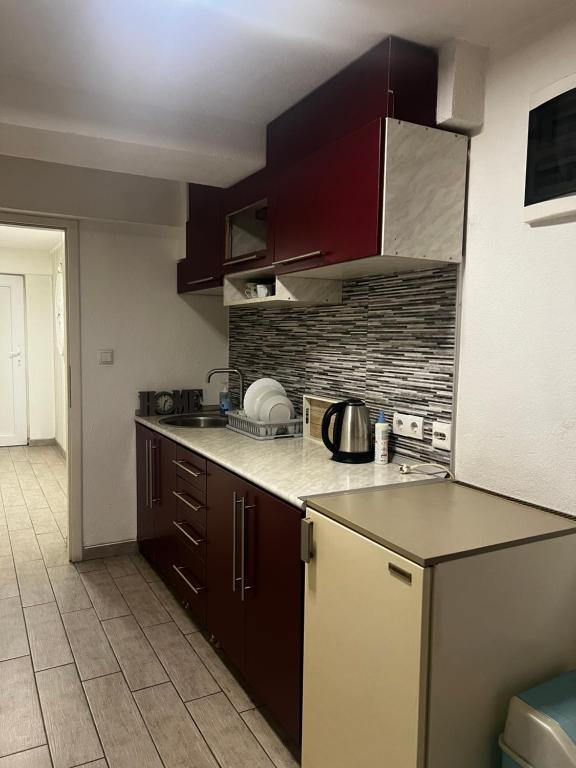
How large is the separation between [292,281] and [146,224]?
52.9 inches

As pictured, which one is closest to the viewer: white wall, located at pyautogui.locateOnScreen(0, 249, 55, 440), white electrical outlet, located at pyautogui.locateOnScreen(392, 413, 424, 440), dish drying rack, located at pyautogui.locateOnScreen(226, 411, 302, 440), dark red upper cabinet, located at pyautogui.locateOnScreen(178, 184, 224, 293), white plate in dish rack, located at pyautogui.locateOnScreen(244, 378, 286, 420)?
white electrical outlet, located at pyautogui.locateOnScreen(392, 413, 424, 440)

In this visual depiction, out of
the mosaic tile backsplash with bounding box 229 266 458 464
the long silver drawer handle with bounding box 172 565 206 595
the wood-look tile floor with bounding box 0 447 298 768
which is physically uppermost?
the mosaic tile backsplash with bounding box 229 266 458 464

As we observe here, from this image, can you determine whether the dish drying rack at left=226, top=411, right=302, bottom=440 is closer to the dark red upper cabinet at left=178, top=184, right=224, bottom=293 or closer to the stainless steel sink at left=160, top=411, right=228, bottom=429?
the stainless steel sink at left=160, top=411, right=228, bottom=429

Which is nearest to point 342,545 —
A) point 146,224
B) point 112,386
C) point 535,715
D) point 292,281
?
point 535,715

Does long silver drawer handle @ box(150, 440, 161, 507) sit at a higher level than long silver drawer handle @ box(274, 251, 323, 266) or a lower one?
lower

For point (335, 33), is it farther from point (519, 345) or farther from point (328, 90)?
point (519, 345)

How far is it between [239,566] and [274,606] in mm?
270

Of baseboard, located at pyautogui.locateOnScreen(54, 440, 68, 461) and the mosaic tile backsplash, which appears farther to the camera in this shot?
baseboard, located at pyautogui.locateOnScreen(54, 440, 68, 461)

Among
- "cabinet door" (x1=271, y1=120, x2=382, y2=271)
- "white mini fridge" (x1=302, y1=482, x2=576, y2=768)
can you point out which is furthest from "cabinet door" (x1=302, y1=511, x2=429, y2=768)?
"cabinet door" (x1=271, y1=120, x2=382, y2=271)

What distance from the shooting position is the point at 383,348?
7.32ft

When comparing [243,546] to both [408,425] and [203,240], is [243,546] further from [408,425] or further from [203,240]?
[203,240]

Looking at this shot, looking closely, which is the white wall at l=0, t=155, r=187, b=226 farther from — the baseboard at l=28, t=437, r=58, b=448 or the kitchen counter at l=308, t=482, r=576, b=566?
the baseboard at l=28, t=437, r=58, b=448

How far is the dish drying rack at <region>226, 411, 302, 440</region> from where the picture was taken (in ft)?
8.49

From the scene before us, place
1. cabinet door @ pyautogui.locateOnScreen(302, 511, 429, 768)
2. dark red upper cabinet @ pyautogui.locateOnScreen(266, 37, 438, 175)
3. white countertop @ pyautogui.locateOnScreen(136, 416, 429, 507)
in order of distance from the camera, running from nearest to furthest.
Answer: cabinet door @ pyautogui.locateOnScreen(302, 511, 429, 768)
dark red upper cabinet @ pyautogui.locateOnScreen(266, 37, 438, 175)
white countertop @ pyautogui.locateOnScreen(136, 416, 429, 507)
